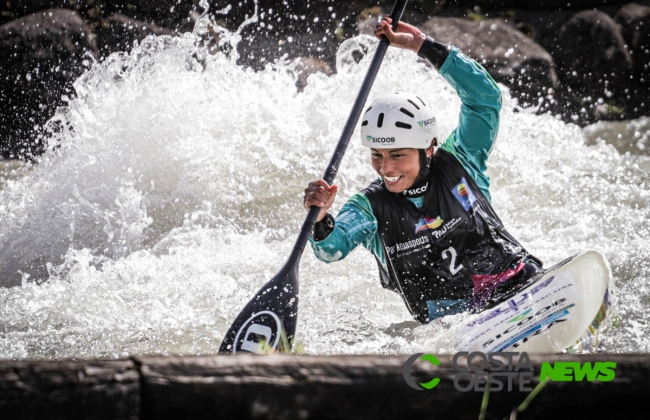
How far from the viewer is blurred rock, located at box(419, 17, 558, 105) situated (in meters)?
9.70

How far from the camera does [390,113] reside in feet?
13.0

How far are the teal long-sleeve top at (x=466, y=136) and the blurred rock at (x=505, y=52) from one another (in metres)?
5.63

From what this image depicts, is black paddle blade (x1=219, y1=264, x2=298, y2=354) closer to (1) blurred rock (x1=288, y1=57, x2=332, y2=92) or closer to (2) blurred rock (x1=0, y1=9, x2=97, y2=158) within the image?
(1) blurred rock (x1=288, y1=57, x2=332, y2=92)

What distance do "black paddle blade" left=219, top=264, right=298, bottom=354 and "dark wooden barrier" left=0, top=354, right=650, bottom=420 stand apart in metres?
1.36

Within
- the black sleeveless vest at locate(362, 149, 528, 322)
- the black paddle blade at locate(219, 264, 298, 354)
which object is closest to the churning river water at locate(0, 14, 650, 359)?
the black sleeveless vest at locate(362, 149, 528, 322)

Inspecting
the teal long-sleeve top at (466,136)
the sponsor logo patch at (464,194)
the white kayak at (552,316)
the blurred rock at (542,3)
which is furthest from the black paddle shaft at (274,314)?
the blurred rock at (542,3)

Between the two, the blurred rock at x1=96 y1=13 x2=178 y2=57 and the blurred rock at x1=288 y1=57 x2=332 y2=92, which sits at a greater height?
the blurred rock at x1=288 y1=57 x2=332 y2=92

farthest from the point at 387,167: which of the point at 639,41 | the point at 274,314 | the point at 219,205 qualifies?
the point at 639,41

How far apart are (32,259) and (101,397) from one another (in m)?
4.57

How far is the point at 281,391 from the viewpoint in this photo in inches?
88.0

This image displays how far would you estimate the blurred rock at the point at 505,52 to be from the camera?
382 inches

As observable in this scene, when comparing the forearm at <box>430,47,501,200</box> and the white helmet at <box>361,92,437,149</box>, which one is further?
the forearm at <box>430,47,501,200</box>

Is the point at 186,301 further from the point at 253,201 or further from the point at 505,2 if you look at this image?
the point at 505,2

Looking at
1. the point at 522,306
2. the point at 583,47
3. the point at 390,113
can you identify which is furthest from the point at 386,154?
the point at 583,47
